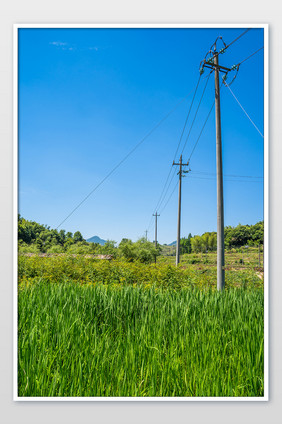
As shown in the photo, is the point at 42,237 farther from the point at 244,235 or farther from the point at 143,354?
the point at 244,235

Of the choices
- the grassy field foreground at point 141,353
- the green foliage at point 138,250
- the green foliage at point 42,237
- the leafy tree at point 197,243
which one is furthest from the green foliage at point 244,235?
the green foliage at point 42,237

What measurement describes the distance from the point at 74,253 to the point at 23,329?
226cm

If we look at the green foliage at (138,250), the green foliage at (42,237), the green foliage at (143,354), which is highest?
the green foliage at (42,237)

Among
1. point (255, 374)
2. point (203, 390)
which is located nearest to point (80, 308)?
point (203, 390)

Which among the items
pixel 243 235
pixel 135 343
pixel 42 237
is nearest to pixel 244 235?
pixel 243 235

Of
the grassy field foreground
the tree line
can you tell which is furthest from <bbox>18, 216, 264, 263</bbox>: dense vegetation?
the grassy field foreground

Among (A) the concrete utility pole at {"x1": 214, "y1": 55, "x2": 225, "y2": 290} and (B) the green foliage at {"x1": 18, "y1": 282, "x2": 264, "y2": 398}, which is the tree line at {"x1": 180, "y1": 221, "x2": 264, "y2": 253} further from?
(B) the green foliage at {"x1": 18, "y1": 282, "x2": 264, "y2": 398}

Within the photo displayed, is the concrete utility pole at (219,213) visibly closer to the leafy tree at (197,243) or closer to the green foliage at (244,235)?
the green foliage at (244,235)

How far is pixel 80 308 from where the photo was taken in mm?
2484

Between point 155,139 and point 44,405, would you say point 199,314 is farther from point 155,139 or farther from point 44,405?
point 155,139

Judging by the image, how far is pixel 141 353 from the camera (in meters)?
1.80

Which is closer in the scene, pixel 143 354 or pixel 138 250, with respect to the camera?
pixel 143 354

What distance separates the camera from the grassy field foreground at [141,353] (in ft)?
5.46

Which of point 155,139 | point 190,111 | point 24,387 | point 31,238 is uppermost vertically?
point 190,111
